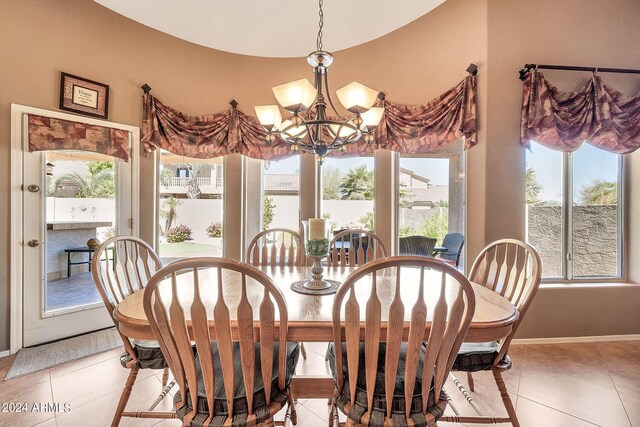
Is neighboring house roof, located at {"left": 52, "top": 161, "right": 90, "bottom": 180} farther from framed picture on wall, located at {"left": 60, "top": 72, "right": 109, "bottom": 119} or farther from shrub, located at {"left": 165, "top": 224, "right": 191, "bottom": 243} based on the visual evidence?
shrub, located at {"left": 165, "top": 224, "right": 191, "bottom": 243}

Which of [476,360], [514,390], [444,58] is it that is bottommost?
[514,390]

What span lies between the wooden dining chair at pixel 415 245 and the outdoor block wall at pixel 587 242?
0.94m

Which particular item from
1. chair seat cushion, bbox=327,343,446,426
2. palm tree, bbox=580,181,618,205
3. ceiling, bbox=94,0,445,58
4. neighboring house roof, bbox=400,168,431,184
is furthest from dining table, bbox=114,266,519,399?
ceiling, bbox=94,0,445,58

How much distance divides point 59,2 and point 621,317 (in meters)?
5.62

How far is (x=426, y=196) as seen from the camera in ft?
10.2

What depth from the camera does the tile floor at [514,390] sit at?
5.47 ft

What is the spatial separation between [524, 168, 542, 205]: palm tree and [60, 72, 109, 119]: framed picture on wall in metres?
3.95

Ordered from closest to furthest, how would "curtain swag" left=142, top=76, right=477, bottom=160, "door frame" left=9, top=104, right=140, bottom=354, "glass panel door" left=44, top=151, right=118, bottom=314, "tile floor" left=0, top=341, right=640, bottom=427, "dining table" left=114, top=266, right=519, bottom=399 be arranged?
"dining table" left=114, top=266, right=519, bottom=399 → "tile floor" left=0, top=341, right=640, bottom=427 → "door frame" left=9, top=104, right=140, bottom=354 → "glass panel door" left=44, top=151, right=118, bottom=314 → "curtain swag" left=142, top=76, right=477, bottom=160

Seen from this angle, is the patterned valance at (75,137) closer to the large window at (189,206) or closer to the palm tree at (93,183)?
the palm tree at (93,183)

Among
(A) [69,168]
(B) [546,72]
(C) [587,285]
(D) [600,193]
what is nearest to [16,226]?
(A) [69,168]

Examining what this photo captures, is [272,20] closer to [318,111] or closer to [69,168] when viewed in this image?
[318,111]

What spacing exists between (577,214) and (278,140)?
2.93m

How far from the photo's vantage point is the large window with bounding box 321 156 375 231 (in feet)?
10.3

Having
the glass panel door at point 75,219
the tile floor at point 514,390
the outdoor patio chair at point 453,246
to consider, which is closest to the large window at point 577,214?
the outdoor patio chair at point 453,246
